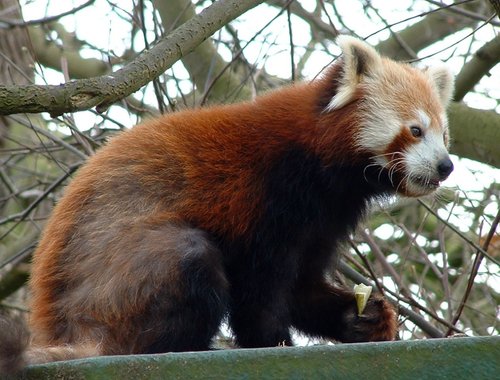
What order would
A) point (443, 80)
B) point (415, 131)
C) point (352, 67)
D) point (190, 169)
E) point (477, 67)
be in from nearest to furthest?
point (190, 169)
point (415, 131)
point (352, 67)
point (443, 80)
point (477, 67)

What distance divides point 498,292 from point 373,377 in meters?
4.38

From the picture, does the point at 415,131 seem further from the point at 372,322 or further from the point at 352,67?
the point at 372,322

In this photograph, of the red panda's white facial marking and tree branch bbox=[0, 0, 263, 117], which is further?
the red panda's white facial marking

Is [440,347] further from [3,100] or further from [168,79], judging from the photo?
[168,79]

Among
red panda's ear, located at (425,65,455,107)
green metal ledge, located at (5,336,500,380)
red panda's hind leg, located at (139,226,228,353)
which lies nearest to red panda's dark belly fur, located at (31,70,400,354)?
red panda's hind leg, located at (139,226,228,353)

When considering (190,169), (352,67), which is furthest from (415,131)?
(190,169)

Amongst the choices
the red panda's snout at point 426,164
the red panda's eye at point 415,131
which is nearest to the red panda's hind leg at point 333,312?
the red panda's snout at point 426,164

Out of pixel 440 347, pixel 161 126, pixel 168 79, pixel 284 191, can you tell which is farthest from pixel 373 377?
pixel 168 79

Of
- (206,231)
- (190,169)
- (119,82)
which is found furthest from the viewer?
(190,169)

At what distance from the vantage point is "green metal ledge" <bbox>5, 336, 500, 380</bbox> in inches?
107

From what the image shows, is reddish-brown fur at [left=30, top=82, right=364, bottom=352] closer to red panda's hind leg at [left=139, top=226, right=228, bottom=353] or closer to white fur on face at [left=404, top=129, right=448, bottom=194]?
red panda's hind leg at [left=139, top=226, right=228, bottom=353]

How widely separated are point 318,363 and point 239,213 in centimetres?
163

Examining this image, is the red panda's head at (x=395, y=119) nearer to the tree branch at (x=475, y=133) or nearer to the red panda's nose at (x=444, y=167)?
the red panda's nose at (x=444, y=167)

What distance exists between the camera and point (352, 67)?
15.8 ft
